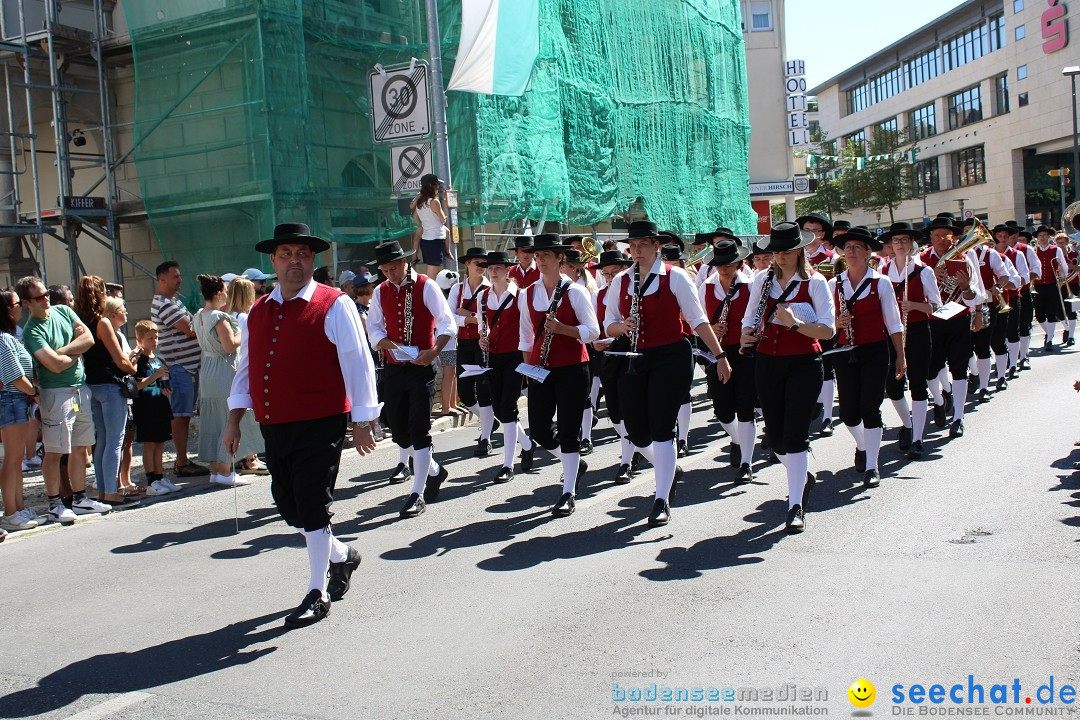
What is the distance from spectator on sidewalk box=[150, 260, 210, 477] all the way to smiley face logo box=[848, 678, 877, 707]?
764 cm

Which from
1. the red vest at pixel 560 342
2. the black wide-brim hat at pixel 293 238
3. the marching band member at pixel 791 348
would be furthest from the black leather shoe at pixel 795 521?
the black wide-brim hat at pixel 293 238

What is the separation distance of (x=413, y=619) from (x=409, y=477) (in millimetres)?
4215

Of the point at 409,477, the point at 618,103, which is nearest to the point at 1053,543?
the point at 409,477

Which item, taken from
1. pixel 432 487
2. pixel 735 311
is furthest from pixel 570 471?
pixel 735 311

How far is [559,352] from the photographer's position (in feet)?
26.1

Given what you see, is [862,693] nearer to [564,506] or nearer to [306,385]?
[306,385]

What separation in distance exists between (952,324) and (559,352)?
4652 millimetres

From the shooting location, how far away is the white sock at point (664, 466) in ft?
23.4

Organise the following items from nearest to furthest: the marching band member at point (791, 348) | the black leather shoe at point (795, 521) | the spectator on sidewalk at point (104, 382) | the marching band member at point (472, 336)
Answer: the black leather shoe at point (795, 521) → the marching band member at point (791, 348) → the spectator on sidewalk at point (104, 382) → the marching band member at point (472, 336)

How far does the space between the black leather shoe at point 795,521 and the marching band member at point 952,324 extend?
3.98 meters

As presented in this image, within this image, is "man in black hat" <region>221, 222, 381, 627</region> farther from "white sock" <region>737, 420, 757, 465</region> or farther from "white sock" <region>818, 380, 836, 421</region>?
"white sock" <region>818, 380, 836, 421</region>

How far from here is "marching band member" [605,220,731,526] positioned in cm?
710

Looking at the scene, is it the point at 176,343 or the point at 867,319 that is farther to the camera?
the point at 176,343

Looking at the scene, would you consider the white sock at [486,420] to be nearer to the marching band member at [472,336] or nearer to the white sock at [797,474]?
the marching band member at [472,336]
